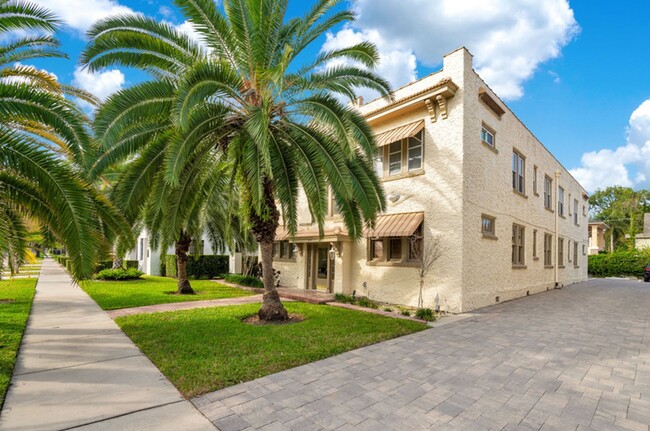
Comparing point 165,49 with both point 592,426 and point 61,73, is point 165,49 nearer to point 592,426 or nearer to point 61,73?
point 61,73

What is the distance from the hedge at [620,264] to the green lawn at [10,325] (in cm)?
4448

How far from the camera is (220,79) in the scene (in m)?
7.87

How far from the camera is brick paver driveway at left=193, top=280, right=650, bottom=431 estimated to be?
4254mm

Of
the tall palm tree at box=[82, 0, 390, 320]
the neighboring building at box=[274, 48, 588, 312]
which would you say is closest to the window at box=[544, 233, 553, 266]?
the neighboring building at box=[274, 48, 588, 312]

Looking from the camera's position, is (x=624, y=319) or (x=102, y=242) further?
(x=624, y=319)

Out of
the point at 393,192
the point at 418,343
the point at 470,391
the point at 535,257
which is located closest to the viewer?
the point at 470,391

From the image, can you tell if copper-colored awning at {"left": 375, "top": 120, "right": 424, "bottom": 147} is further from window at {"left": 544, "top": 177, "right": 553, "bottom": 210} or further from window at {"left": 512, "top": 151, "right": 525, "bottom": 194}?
window at {"left": 544, "top": 177, "right": 553, "bottom": 210}

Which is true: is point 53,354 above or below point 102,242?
below

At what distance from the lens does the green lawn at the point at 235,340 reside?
221 inches

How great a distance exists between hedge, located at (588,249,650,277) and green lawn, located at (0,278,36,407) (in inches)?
1751

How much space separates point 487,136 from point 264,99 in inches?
389

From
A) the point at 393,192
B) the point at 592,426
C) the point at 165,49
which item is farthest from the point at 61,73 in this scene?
the point at 592,426

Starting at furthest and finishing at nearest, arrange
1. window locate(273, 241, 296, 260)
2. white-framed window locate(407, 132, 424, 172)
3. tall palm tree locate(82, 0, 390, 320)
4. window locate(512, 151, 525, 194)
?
window locate(273, 241, 296, 260) → window locate(512, 151, 525, 194) → white-framed window locate(407, 132, 424, 172) → tall palm tree locate(82, 0, 390, 320)

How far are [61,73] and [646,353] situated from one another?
15687mm
